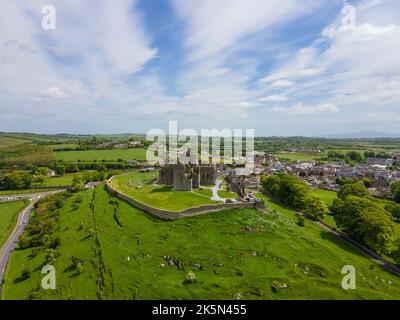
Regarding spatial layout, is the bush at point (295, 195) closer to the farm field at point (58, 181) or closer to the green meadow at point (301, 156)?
→ the farm field at point (58, 181)

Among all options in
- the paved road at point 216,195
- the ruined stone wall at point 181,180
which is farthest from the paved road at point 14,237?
the paved road at point 216,195

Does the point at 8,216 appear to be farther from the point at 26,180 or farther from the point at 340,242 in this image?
the point at 340,242

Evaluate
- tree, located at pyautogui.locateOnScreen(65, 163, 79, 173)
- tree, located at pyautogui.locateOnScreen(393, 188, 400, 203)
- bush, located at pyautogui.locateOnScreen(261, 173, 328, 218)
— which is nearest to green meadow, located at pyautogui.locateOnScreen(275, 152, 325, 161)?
tree, located at pyautogui.locateOnScreen(393, 188, 400, 203)

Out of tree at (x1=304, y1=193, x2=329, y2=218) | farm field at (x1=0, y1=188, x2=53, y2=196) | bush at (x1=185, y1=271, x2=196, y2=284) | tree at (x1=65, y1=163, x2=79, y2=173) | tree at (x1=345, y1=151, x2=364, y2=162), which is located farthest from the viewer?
tree at (x1=345, y1=151, x2=364, y2=162)

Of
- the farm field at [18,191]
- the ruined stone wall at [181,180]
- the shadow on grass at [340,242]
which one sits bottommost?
the shadow on grass at [340,242]

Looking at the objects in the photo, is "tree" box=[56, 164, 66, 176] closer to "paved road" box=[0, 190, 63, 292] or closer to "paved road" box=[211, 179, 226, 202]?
"paved road" box=[0, 190, 63, 292]
